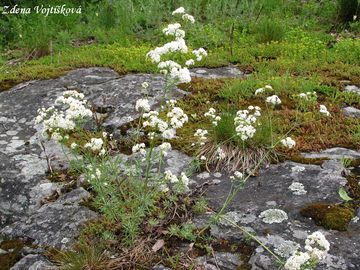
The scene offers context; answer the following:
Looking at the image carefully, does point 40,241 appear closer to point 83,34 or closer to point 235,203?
point 235,203

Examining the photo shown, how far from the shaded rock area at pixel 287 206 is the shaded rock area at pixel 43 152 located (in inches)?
32.2

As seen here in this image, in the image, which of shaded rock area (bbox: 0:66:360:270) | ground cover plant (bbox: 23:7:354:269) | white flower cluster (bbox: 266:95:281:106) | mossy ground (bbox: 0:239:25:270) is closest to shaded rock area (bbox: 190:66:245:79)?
shaded rock area (bbox: 0:66:360:270)

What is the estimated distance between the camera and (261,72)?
662cm

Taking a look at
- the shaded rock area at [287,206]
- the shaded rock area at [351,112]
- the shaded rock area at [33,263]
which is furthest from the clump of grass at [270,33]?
the shaded rock area at [33,263]

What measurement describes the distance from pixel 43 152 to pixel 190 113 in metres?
1.65

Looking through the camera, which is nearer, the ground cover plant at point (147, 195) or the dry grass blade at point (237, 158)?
the ground cover plant at point (147, 195)

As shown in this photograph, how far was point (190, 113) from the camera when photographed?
5398mm

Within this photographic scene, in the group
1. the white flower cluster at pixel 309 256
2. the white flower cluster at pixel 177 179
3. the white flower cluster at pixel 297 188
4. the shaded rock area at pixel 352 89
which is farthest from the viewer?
the shaded rock area at pixel 352 89

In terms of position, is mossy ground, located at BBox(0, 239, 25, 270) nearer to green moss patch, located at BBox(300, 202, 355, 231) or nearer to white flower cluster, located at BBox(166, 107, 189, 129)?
white flower cluster, located at BBox(166, 107, 189, 129)

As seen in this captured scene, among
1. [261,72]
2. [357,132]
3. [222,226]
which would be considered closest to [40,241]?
[222,226]

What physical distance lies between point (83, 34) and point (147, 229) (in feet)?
19.5

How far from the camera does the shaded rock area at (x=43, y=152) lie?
3760 millimetres

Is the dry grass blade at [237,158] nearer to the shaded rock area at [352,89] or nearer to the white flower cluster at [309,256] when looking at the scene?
the white flower cluster at [309,256]

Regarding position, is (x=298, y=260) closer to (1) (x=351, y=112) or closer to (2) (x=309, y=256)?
(2) (x=309, y=256)
